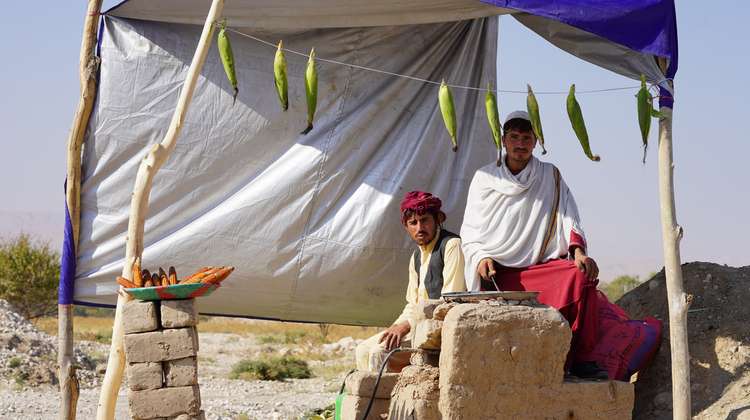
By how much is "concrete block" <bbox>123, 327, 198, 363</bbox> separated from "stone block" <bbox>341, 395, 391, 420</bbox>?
0.88 metres

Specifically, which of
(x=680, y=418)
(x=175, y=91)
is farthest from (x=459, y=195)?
(x=680, y=418)

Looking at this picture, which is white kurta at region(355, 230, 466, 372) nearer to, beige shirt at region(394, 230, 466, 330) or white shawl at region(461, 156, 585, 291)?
beige shirt at region(394, 230, 466, 330)

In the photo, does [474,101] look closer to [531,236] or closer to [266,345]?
[531,236]

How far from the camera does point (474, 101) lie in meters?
7.33

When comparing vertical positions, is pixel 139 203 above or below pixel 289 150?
below

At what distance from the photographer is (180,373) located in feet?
17.1

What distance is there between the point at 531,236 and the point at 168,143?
7.32 feet

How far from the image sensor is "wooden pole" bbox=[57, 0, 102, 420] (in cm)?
645

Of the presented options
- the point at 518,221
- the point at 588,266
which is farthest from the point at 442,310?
the point at 518,221

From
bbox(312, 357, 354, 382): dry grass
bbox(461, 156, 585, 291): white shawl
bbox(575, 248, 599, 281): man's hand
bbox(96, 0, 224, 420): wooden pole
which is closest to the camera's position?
bbox(575, 248, 599, 281): man's hand

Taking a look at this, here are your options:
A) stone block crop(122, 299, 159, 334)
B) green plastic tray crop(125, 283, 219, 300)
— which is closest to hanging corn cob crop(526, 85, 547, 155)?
green plastic tray crop(125, 283, 219, 300)

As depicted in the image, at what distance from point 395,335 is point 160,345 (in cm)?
130

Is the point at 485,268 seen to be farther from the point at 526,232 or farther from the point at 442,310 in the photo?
the point at 442,310

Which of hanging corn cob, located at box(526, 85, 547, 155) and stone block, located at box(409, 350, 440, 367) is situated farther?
hanging corn cob, located at box(526, 85, 547, 155)
